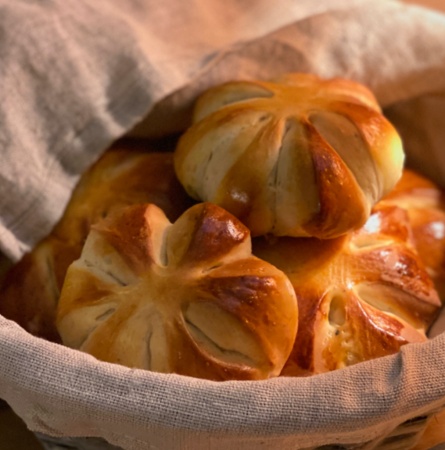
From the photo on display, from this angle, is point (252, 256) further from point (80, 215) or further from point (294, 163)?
point (80, 215)

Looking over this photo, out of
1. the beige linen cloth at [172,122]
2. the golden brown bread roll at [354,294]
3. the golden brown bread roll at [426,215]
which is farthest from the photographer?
the golden brown bread roll at [426,215]

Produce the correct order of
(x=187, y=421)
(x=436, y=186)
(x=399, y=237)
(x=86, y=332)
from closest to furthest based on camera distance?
(x=187, y=421), (x=86, y=332), (x=399, y=237), (x=436, y=186)

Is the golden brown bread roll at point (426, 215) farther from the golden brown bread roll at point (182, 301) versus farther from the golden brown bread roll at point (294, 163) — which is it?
the golden brown bread roll at point (182, 301)

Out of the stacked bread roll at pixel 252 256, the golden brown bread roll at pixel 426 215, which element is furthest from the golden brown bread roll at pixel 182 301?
the golden brown bread roll at pixel 426 215

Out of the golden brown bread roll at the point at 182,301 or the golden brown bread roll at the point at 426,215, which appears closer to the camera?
the golden brown bread roll at the point at 182,301

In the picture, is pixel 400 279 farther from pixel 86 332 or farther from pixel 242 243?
pixel 86 332

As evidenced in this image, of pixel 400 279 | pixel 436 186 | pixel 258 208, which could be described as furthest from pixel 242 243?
pixel 436 186

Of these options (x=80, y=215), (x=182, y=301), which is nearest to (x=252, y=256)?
(x=182, y=301)

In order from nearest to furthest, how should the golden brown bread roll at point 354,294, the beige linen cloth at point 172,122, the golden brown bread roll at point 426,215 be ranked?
the beige linen cloth at point 172,122
the golden brown bread roll at point 354,294
the golden brown bread roll at point 426,215
